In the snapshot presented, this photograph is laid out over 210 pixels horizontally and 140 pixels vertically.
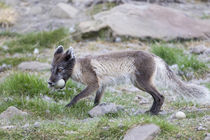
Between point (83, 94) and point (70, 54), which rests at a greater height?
point (70, 54)

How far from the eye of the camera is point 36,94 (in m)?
6.98

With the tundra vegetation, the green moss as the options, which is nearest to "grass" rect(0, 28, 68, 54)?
the tundra vegetation

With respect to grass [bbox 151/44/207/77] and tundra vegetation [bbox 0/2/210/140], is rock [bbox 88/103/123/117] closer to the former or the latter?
tundra vegetation [bbox 0/2/210/140]

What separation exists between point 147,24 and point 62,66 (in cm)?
482

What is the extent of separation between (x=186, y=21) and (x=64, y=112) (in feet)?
19.6

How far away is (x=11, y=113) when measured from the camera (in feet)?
19.0

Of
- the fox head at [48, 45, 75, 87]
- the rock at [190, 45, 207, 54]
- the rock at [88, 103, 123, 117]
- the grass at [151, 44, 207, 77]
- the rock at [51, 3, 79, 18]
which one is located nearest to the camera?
the rock at [88, 103, 123, 117]

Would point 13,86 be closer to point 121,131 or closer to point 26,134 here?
point 26,134

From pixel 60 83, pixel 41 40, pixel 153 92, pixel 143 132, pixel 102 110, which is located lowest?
pixel 41 40

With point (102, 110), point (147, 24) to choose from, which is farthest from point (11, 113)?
point (147, 24)

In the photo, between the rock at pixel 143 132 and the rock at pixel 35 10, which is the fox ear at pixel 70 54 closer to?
the rock at pixel 143 132

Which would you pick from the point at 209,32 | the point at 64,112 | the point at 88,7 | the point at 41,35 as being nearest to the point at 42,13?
the point at 88,7

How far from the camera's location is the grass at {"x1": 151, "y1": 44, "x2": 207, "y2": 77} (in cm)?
842

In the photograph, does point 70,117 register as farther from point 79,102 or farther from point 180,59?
point 180,59
